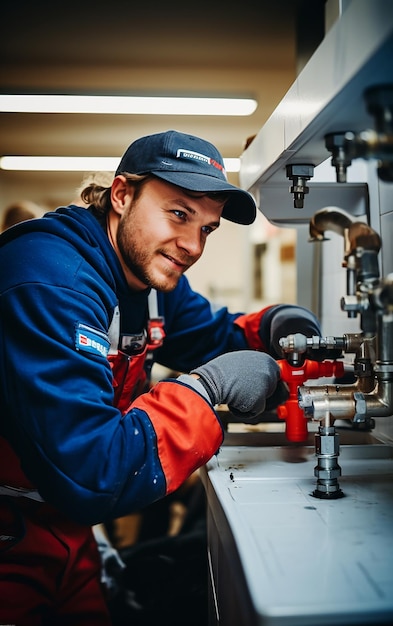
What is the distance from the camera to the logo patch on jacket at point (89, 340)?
993mm

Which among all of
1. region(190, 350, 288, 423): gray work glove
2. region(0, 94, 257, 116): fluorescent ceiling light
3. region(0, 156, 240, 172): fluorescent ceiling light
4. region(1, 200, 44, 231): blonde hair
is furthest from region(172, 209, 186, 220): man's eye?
region(0, 156, 240, 172): fluorescent ceiling light

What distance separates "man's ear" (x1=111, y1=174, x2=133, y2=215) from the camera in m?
1.36

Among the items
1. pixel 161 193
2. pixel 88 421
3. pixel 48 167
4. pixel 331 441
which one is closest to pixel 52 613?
pixel 88 421

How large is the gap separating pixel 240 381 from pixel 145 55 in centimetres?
237

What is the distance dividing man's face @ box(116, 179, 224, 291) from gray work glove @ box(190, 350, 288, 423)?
0.99 feet

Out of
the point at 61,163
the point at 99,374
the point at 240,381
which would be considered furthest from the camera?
the point at 61,163

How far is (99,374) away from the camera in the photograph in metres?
1.00

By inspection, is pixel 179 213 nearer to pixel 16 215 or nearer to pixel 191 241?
pixel 191 241

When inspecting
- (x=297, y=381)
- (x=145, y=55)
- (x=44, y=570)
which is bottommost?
(x=44, y=570)

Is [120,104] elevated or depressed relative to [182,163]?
elevated

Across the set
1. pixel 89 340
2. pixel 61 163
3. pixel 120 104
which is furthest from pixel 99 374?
pixel 61 163

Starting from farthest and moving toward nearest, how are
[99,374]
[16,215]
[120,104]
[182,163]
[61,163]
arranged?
[61,163], [120,104], [16,215], [182,163], [99,374]

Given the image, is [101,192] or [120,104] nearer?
[101,192]

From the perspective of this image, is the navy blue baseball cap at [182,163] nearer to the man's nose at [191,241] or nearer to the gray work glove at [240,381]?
the man's nose at [191,241]
